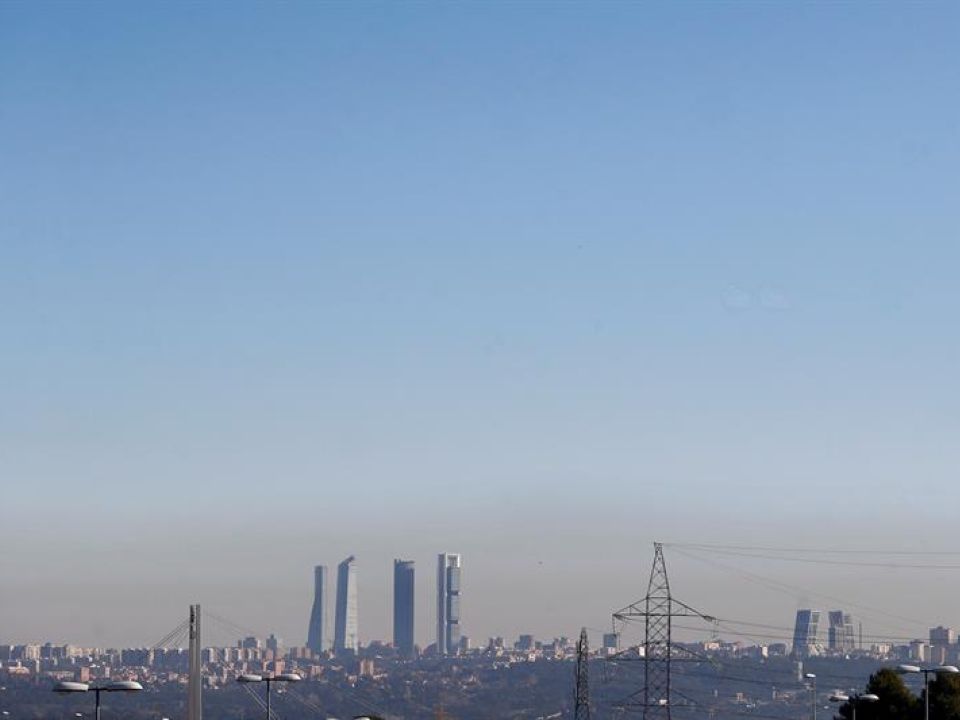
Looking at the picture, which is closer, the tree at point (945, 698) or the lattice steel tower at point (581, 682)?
the tree at point (945, 698)

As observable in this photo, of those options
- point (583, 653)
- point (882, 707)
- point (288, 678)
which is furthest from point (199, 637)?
point (882, 707)

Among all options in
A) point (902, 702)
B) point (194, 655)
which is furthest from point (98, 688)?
point (902, 702)

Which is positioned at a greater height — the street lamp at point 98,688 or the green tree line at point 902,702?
the street lamp at point 98,688

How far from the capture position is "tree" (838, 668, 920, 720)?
125750 millimetres

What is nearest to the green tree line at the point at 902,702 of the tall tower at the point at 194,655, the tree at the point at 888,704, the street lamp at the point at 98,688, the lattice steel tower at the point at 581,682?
the tree at the point at 888,704

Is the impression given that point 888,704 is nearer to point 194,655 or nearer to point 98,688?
point 194,655

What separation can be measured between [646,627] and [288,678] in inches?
1737

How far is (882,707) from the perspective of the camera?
128m

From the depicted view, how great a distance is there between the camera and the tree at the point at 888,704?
126m

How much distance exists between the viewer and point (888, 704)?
127 metres

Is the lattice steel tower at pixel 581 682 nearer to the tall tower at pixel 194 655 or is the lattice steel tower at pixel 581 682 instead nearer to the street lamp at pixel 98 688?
the tall tower at pixel 194 655

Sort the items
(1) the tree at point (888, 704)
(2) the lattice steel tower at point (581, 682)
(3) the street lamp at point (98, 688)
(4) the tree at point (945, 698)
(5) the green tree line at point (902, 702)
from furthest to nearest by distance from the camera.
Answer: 1. (2) the lattice steel tower at point (581, 682)
2. (1) the tree at point (888, 704)
3. (5) the green tree line at point (902, 702)
4. (4) the tree at point (945, 698)
5. (3) the street lamp at point (98, 688)

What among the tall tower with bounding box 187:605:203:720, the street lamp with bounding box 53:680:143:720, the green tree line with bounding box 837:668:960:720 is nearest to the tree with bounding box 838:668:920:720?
the green tree line with bounding box 837:668:960:720

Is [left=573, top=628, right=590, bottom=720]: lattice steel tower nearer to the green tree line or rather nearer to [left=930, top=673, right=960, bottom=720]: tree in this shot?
the green tree line
